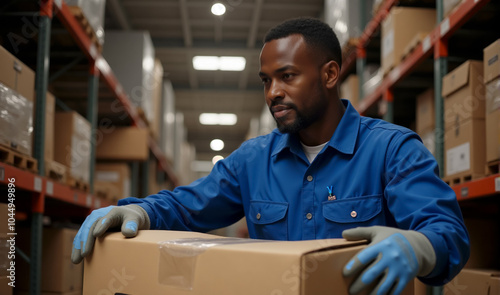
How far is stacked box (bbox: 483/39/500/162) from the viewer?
3.04 meters

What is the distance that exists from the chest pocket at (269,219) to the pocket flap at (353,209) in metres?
0.20

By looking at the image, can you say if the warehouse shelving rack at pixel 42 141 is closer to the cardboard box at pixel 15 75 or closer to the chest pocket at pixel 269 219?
the cardboard box at pixel 15 75

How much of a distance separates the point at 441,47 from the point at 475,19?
13.4 inches

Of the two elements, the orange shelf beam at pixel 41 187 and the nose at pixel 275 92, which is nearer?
the nose at pixel 275 92

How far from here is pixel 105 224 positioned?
5.54 feet

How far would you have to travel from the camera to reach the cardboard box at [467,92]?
3348 mm

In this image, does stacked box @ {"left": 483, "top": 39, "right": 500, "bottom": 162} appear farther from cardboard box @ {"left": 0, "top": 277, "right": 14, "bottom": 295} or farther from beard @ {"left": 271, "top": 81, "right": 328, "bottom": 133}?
cardboard box @ {"left": 0, "top": 277, "right": 14, "bottom": 295}

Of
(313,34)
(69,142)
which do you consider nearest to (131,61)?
(69,142)

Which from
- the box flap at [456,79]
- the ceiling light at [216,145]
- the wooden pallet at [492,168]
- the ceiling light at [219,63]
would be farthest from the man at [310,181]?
the ceiling light at [216,145]

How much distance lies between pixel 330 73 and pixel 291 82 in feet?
0.78

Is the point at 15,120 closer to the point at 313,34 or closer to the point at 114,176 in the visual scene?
the point at 313,34

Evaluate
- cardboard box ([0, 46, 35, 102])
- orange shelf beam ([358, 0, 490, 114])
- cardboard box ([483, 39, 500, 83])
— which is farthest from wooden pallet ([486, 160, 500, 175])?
cardboard box ([0, 46, 35, 102])

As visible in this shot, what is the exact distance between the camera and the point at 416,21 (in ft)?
15.6

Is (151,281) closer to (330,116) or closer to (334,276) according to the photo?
(334,276)
